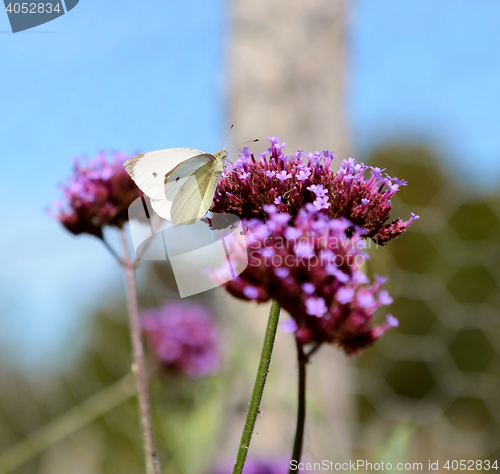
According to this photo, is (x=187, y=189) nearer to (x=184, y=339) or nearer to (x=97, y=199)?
(x=97, y=199)

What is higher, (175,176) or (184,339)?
(175,176)

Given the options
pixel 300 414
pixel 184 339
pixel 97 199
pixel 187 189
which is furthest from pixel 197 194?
pixel 184 339

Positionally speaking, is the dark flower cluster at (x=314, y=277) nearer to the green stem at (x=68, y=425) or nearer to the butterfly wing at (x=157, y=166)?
the butterfly wing at (x=157, y=166)

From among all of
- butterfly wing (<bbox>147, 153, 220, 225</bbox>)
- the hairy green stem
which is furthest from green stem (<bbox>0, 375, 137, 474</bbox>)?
butterfly wing (<bbox>147, 153, 220, 225</bbox>)

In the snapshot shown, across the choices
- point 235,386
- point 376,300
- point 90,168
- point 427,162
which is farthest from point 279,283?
point 427,162

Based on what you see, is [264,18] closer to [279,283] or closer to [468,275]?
[279,283]

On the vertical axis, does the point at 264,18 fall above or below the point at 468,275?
above

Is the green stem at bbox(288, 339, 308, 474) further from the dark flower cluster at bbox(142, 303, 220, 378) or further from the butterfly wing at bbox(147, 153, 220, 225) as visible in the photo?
the dark flower cluster at bbox(142, 303, 220, 378)
